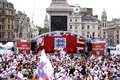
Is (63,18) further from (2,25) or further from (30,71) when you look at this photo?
(2,25)

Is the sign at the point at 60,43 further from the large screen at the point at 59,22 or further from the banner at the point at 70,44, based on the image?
the large screen at the point at 59,22

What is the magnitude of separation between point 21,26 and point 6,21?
107 feet

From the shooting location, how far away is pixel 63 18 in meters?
66.6

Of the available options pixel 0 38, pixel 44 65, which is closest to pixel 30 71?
pixel 44 65

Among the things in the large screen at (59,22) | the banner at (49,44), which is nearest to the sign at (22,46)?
the banner at (49,44)

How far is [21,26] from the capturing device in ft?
509

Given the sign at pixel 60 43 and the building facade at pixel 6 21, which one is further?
the building facade at pixel 6 21

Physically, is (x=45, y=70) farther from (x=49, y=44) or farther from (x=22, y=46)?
(x=49, y=44)

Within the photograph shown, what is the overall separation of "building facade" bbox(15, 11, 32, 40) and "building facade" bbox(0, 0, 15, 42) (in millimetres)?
14103

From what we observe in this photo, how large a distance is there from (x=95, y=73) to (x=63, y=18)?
35073 millimetres

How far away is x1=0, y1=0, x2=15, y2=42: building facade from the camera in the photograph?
12156cm

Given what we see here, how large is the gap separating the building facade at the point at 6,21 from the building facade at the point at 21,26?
14.1m

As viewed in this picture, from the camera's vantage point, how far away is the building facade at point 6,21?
399ft

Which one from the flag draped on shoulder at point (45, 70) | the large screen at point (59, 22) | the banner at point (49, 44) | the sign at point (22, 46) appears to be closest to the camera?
the flag draped on shoulder at point (45, 70)
